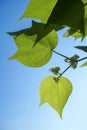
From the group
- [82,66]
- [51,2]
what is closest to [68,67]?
[82,66]

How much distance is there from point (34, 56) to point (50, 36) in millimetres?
41

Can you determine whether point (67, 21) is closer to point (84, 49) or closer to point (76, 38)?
point (84, 49)

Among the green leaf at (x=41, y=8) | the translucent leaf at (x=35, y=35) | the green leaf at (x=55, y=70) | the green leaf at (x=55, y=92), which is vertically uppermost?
the green leaf at (x=41, y=8)

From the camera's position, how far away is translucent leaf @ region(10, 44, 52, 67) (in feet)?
1.15

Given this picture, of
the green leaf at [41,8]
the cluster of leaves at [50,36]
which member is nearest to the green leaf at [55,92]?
the cluster of leaves at [50,36]

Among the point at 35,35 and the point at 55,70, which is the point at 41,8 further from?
the point at 55,70

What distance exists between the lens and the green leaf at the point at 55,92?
0.36 meters

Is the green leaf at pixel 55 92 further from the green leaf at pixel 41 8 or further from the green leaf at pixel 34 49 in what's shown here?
the green leaf at pixel 41 8

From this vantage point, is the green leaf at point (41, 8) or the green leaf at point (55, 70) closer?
the green leaf at point (41, 8)

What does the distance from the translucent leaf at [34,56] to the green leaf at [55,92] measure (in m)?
0.05

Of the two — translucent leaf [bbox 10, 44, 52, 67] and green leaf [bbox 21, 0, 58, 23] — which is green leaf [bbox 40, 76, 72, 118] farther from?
green leaf [bbox 21, 0, 58, 23]

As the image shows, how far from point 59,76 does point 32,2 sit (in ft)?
0.56

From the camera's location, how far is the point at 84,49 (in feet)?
0.91

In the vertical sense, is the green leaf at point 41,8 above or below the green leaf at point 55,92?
above
